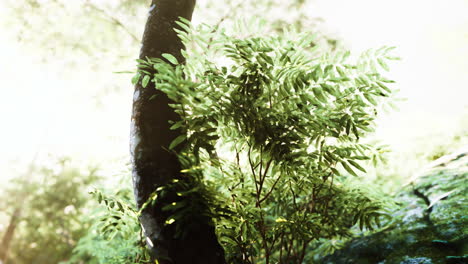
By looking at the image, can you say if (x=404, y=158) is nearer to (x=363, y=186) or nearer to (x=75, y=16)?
(x=363, y=186)

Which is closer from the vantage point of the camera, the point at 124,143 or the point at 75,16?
the point at 75,16

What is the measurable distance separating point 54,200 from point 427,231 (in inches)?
664

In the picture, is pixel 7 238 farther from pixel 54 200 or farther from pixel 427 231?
pixel 427 231

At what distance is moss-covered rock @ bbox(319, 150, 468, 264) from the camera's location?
8.30 ft

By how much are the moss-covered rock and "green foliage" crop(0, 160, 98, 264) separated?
13.7 m

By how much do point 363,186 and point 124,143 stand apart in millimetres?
5801

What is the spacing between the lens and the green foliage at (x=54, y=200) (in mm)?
14125

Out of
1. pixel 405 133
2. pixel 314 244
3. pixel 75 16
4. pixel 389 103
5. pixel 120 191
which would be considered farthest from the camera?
pixel 405 133

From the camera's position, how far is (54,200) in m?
14.4

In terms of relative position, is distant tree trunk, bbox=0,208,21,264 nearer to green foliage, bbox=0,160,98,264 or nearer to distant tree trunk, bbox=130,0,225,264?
green foliage, bbox=0,160,98,264

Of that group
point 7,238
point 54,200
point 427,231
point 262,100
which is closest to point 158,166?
point 262,100

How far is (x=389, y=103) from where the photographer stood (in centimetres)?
183

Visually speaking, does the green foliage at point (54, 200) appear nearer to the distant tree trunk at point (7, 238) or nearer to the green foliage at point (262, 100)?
the distant tree trunk at point (7, 238)

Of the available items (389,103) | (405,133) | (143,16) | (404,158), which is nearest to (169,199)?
(389,103)
